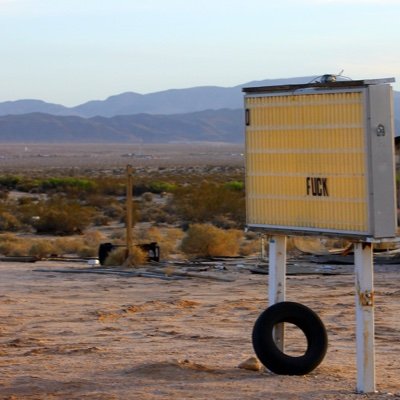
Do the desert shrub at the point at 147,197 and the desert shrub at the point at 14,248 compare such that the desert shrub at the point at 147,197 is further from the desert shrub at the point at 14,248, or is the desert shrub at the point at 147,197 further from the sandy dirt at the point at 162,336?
the sandy dirt at the point at 162,336

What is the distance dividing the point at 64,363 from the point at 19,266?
519 inches

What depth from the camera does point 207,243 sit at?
27859 mm

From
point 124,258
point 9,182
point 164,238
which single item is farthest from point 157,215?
point 9,182

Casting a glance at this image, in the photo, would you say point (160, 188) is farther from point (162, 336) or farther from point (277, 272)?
point (277, 272)

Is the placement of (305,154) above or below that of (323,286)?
above

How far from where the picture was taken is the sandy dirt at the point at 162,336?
10594 millimetres

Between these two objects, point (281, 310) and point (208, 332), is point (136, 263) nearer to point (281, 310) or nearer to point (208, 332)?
point (208, 332)

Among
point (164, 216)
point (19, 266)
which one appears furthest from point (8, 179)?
point (19, 266)

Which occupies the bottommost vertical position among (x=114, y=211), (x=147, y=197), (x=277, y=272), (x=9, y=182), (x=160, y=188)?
(x=114, y=211)

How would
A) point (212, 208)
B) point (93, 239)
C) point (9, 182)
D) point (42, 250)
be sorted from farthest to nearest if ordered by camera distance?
point (9, 182) → point (212, 208) → point (93, 239) → point (42, 250)

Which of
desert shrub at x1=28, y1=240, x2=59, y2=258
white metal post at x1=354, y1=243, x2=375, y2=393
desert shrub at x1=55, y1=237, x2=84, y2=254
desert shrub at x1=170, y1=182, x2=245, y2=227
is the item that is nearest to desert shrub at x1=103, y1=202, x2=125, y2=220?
desert shrub at x1=170, y1=182, x2=245, y2=227

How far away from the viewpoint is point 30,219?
130ft

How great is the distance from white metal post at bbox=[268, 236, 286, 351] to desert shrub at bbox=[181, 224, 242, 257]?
16.1 meters

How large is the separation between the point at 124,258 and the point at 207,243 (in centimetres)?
373
